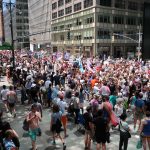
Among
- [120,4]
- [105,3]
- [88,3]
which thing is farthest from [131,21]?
[88,3]

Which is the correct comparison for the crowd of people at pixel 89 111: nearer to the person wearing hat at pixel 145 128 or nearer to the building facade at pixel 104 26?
the person wearing hat at pixel 145 128

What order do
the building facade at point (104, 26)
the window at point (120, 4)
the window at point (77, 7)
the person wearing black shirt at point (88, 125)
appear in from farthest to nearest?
the window at point (77, 7), the window at point (120, 4), the building facade at point (104, 26), the person wearing black shirt at point (88, 125)

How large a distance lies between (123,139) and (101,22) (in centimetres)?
5072

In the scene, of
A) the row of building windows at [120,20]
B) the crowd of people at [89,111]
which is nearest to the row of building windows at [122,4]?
the row of building windows at [120,20]

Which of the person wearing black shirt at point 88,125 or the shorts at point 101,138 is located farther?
the person wearing black shirt at point 88,125

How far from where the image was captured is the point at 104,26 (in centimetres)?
5716

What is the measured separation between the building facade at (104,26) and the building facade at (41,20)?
65.4 ft

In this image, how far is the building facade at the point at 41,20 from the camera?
87562mm

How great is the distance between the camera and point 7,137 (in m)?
6.36

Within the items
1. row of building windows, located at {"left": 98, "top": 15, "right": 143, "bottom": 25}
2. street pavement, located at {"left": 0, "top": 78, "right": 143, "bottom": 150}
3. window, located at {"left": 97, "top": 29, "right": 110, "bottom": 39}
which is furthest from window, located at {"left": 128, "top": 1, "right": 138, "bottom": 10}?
street pavement, located at {"left": 0, "top": 78, "right": 143, "bottom": 150}

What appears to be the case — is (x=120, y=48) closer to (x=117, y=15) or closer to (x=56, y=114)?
(x=117, y=15)

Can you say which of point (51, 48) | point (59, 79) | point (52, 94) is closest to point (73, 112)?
point (52, 94)

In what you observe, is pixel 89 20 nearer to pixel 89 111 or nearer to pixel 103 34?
pixel 103 34

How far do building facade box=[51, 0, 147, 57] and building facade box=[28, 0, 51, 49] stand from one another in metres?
19.9
